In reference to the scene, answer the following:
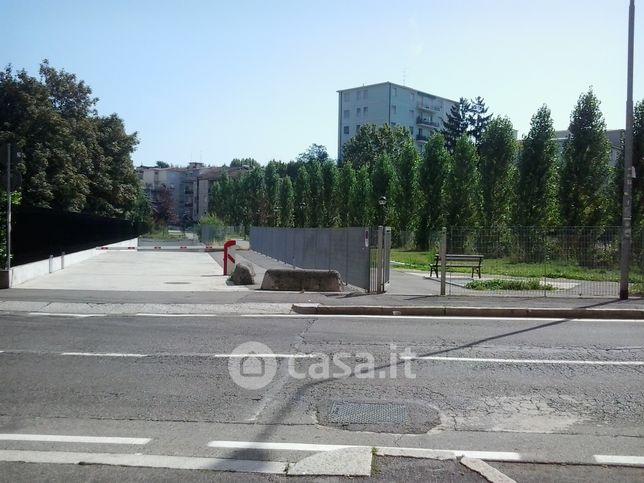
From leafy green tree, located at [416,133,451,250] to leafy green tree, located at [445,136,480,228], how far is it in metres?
1.92

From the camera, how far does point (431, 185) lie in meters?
49.8

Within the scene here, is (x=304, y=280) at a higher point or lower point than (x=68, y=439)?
higher

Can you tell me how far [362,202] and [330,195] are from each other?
7931 millimetres

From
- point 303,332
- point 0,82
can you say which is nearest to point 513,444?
point 303,332

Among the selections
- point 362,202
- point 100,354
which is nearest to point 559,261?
point 100,354

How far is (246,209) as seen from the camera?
299 feet

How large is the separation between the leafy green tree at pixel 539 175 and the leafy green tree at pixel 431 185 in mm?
11091

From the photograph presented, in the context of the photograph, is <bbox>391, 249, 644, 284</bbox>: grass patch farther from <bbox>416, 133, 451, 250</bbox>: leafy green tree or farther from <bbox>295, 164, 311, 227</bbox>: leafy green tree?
<bbox>295, 164, 311, 227</bbox>: leafy green tree

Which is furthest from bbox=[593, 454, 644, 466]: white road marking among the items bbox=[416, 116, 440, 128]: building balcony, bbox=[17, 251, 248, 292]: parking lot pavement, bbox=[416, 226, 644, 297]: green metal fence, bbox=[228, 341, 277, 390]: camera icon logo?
bbox=[416, 116, 440, 128]: building balcony

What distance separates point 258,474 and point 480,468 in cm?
164

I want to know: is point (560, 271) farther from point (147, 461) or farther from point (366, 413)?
point (147, 461)

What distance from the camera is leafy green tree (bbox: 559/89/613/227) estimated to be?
3391 centimetres

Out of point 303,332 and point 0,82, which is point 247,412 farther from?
point 0,82

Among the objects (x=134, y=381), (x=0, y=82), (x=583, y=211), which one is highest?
(x=0, y=82)
